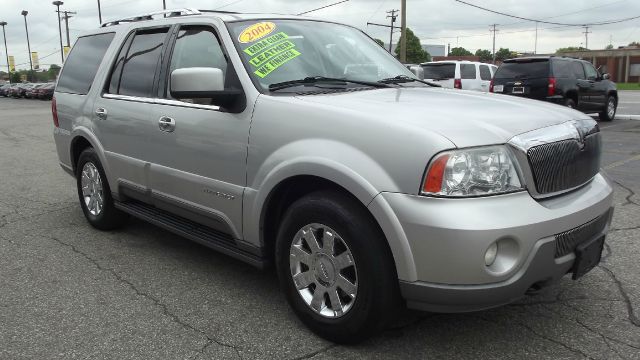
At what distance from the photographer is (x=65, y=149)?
5422mm

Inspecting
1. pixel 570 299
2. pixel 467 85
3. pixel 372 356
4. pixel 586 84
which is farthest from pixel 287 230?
pixel 467 85

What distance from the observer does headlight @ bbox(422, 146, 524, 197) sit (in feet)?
8.04

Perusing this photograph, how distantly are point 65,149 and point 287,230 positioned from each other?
11.1ft

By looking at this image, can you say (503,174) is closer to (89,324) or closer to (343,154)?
(343,154)

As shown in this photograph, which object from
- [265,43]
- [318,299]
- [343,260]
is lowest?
[318,299]

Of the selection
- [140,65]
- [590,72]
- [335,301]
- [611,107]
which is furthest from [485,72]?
[335,301]

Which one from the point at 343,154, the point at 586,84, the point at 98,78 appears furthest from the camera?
the point at 586,84

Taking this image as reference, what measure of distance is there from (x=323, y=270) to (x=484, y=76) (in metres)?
17.0

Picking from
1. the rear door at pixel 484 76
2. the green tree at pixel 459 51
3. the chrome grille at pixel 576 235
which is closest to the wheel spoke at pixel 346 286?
the chrome grille at pixel 576 235

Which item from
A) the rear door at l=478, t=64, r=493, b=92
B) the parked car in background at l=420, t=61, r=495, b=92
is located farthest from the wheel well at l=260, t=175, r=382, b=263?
the rear door at l=478, t=64, r=493, b=92

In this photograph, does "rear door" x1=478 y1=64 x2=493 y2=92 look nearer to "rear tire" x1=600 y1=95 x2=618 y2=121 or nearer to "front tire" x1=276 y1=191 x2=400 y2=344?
"rear tire" x1=600 y1=95 x2=618 y2=121

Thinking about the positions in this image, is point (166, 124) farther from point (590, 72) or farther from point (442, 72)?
point (442, 72)

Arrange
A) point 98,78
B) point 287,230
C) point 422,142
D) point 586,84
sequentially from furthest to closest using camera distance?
point 586,84 → point 98,78 → point 287,230 → point 422,142

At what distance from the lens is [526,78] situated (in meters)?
13.2
